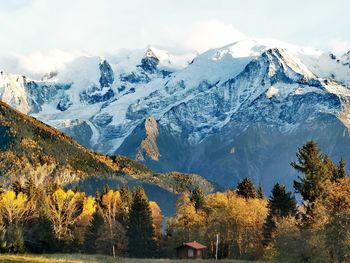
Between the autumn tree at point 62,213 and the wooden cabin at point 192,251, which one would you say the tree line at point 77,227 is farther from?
the wooden cabin at point 192,251

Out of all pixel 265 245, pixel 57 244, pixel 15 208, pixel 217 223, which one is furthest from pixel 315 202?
pixel 15 208

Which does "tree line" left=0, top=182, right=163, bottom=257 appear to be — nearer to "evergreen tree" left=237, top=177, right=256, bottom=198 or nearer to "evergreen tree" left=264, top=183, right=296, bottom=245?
"evergreen tree" left=237, top=177, right=256, bottom=198

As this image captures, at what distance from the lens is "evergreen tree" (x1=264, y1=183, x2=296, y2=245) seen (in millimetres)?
126912

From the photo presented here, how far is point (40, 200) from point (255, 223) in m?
58.0

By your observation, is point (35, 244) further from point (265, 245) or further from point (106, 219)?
point (265, 245)

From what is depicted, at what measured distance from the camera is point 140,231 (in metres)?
149

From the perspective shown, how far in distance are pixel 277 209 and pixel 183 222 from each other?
106 feet

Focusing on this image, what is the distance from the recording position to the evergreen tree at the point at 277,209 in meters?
127

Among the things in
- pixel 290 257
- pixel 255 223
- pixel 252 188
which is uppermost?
pixel 252 188

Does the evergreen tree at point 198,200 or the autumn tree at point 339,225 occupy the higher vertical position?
the evergreen tree at point 198,200

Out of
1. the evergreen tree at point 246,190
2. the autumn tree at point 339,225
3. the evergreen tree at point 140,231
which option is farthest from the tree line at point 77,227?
the autumn tree at point 339,225

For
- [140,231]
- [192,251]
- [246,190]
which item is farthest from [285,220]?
[246,190]

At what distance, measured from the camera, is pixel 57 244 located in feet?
A: 494

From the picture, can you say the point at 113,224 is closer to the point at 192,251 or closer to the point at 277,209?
the point at 192,251
